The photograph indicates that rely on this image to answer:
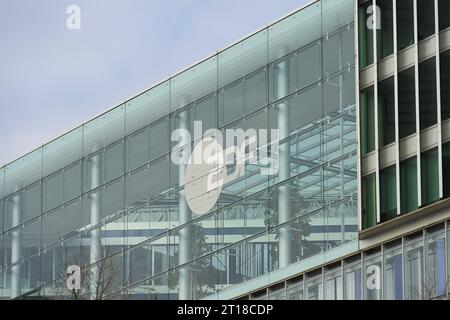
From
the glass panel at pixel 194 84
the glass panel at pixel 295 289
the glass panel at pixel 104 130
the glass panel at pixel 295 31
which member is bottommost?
the glass panel at pixel 295 289

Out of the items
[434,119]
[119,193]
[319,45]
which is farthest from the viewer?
[119,193]

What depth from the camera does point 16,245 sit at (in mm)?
66500

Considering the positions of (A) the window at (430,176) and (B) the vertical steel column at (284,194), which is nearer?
(A) the window at (430,176)

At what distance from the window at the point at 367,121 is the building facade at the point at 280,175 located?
1.9 inches

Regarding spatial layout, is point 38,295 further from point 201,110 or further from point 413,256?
point 413,256

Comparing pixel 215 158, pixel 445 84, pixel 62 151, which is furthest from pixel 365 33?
pixel 62 151

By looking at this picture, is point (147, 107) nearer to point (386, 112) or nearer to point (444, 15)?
point (386, 112)

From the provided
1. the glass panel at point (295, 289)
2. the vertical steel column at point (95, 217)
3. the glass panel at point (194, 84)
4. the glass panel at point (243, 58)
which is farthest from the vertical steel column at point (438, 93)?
the vertical steel column at point (95, 217)

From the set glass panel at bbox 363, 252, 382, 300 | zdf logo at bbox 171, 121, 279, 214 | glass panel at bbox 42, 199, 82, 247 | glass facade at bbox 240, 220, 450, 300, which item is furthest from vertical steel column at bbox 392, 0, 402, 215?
glass panel at bbox 42, 199, 82, 247

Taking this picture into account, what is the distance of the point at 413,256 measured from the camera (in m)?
54.3

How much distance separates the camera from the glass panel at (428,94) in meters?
54.3

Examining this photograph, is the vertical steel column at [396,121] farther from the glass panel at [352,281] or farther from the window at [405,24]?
the glass panel at [352,281]

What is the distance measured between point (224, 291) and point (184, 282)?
1762mm
